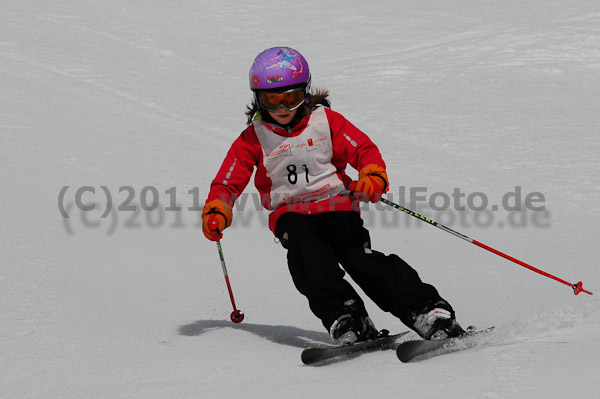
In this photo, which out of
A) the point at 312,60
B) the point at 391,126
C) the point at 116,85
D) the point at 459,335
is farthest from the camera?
the point at 312,60

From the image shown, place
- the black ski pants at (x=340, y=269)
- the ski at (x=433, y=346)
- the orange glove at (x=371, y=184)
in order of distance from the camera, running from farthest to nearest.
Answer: the orange glove at (x=371, y=184), the black ski pants at (x=340, y=269), the ski at (x=433, y=346)

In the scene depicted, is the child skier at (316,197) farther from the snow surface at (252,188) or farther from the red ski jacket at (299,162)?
the snow surface at (252,188)

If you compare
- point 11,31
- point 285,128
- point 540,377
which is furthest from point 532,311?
point 11,31

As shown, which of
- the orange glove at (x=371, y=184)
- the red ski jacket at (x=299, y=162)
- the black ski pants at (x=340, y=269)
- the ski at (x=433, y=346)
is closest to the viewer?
the ski at (x=433, y=346)

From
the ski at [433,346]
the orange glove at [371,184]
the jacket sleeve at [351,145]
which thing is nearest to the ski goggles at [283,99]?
the jacket sleeve at [351,145]

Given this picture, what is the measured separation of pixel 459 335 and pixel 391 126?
6.08 m

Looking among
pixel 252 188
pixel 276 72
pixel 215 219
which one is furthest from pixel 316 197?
pixel 252 188

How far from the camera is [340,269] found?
13.8ft

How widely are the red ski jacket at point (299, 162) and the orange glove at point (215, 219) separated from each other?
118 millimetres

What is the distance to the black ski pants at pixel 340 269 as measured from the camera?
4.06m

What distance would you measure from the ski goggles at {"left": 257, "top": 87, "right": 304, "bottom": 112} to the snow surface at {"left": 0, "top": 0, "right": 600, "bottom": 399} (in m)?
1.31

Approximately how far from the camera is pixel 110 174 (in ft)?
26.3

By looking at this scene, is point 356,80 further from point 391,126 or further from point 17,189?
point 17,189

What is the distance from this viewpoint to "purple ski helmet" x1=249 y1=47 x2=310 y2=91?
4371mm
